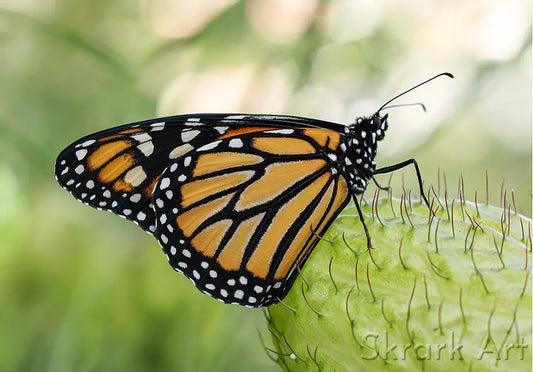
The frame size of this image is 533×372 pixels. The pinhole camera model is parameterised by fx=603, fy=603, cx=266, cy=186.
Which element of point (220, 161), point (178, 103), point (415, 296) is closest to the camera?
point (415, 296)

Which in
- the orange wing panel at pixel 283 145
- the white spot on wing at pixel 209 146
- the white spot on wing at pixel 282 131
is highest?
the white spot on wing at pixel 282 131

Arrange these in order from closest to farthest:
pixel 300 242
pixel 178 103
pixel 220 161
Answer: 1. pixel 300 242
2. pixel 220 161
3. pixel 178 103

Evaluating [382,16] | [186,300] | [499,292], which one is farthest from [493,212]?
[382,16]

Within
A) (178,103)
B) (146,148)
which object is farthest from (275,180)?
(178,103)

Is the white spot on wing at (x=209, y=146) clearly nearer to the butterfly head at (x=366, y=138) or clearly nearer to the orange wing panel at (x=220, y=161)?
the orange wing panel at (x=220, y=161)

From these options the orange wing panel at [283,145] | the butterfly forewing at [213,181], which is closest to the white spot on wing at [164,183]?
the butterfly forewing at [213,181]

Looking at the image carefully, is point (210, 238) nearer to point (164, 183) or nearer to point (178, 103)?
point (164, 183)

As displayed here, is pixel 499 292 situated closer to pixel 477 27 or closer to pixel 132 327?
pixel 132 327
